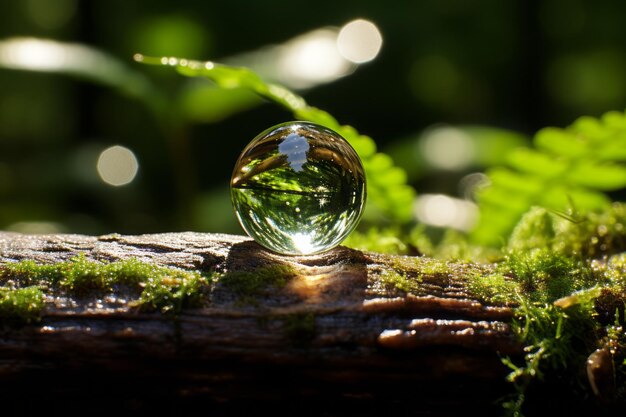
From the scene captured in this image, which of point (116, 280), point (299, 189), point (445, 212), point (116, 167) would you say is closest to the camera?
point (116, 280)

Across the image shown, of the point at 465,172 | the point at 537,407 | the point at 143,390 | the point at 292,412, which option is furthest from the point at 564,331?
the point at 465,172

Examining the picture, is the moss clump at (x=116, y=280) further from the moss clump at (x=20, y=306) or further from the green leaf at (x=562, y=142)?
the green leaf at (x=562, y=142)

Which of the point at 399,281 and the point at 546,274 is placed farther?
the point at 546,274

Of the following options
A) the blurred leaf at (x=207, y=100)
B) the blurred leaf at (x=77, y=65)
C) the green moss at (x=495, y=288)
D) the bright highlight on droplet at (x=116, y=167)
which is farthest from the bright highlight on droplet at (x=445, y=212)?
the bright highlight on droplet at (x=116, y=167)

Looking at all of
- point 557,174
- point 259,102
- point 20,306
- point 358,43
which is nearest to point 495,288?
point 20,306

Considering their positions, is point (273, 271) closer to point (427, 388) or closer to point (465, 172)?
point (427, 388)

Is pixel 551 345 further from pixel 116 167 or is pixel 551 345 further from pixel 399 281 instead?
pixel 116 167

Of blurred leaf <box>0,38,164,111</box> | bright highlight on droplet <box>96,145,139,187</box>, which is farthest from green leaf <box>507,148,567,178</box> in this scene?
bright highlight on droplet <box>96,145,139,187</box>
